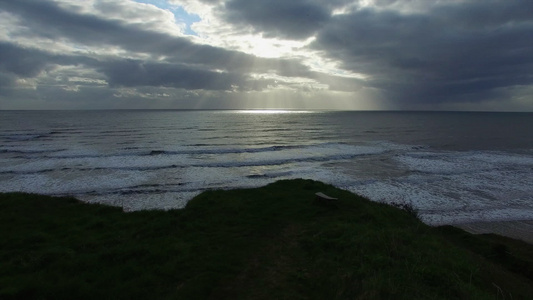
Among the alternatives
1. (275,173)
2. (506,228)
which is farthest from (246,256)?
(275,173)

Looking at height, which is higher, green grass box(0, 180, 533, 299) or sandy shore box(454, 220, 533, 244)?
green grass box(0, 180, 533, 299)

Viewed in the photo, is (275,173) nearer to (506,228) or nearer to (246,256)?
(506,228)

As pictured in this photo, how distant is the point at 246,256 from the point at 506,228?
48.8ft

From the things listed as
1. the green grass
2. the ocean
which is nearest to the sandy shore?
the ocean

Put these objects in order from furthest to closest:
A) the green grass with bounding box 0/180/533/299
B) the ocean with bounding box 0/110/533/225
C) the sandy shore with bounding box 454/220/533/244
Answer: the ocean with bounding box 0/110/533/225
the sandy shore with bounding box 454/220/533/244
the green grass with bounding box 0/180/533/299

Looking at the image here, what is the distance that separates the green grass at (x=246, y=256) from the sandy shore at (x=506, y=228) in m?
2.25

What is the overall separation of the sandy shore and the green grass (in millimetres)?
2254

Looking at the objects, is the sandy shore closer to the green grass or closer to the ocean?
the ocean

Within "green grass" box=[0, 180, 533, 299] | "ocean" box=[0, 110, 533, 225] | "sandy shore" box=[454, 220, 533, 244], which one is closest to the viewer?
"green grass" box=[0, 180, 533, 299]

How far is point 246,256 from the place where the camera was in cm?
916

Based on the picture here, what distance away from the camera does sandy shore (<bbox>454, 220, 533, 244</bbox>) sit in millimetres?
14594

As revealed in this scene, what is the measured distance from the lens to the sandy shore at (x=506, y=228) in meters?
14.6

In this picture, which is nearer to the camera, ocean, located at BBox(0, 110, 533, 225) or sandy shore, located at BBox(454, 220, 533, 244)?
sandy shore, located at BBox(454, 220, 533, 244)

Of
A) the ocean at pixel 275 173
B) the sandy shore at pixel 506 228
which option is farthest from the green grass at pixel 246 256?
the ocean at pixel 275 173
